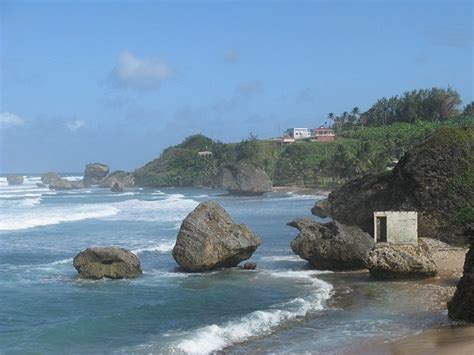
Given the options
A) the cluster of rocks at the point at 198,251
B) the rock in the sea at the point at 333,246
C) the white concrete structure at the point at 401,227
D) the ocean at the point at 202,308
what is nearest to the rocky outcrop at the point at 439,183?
the white concrete structure at the point at 401,227

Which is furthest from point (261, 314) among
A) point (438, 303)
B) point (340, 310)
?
point (438, 303)

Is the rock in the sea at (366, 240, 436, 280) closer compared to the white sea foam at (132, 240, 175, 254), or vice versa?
the rock in the sea at (366, 240, 436, 280)

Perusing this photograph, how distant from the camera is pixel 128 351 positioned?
16156mm

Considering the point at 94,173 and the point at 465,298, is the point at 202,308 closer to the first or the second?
the point at 465,298

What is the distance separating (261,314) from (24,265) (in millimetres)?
15573

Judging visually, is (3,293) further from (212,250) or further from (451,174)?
(451,174)

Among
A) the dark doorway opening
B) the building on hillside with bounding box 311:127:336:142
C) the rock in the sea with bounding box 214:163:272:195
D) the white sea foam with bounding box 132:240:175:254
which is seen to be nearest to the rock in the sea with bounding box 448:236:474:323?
the dark doorway opening

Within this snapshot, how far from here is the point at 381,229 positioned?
89.8 ft

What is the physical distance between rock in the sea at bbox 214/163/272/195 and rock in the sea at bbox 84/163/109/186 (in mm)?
64141

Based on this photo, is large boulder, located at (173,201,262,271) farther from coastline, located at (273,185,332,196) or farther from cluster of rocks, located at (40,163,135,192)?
cluster of rocks, located at (40,163,135,192)

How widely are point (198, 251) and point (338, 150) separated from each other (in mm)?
70665

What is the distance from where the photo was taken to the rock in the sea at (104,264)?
26.1 m

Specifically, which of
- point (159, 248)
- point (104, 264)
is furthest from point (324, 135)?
point (104, 264)

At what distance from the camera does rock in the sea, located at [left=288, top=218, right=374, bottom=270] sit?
26.7m
